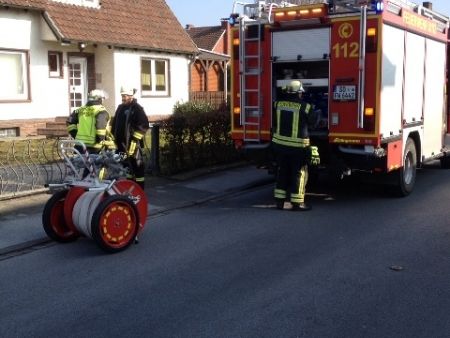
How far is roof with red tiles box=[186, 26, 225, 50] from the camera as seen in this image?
4241 cm

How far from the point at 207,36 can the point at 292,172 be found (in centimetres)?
3675

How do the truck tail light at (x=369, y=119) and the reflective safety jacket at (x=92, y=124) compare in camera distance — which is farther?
the truck tail light at (x=369, y=119)

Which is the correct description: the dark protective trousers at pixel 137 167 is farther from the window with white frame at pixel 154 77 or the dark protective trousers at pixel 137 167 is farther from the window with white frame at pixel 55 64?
the window with white frame at pixel 154 77

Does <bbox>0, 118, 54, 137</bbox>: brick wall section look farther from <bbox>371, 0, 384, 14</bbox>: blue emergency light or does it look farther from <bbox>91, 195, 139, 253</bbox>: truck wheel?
<bbox>371, 0, 384, 14</bbox>: blue emergency light

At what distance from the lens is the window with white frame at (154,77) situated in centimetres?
2192

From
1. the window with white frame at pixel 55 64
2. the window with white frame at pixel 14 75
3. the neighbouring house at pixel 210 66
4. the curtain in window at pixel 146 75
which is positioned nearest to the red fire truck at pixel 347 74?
the window with white frame at pixel 14 75

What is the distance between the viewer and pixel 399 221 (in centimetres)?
771

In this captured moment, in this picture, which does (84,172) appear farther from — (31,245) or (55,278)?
(55,278)

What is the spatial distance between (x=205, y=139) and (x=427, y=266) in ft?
21.2

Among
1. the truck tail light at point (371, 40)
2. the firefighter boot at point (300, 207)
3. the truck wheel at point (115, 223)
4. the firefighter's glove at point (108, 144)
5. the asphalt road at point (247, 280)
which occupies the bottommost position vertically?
the asphalt road at point (247, 280)

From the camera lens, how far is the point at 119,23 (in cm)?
2067

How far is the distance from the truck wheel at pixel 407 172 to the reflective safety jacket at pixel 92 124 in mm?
4546

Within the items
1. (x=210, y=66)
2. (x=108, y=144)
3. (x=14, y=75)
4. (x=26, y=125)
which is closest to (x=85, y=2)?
(x=14, y=75)

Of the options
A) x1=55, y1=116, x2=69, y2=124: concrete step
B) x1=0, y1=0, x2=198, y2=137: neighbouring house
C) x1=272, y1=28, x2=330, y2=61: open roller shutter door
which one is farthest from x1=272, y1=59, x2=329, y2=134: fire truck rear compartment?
x1=55, y1=116, x2=69, y2=124: concrete step
